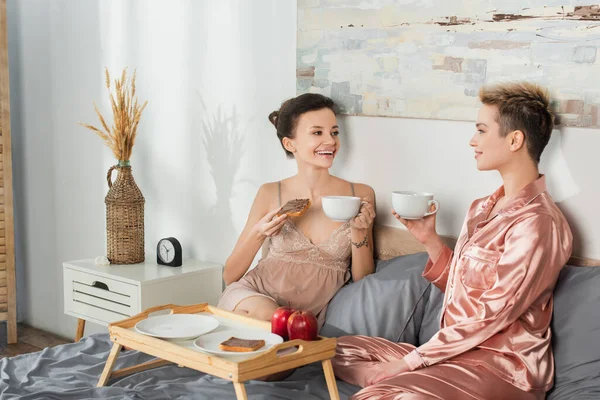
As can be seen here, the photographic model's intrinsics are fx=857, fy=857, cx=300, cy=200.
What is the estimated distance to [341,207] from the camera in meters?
2.84

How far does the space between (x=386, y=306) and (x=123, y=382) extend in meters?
0.87

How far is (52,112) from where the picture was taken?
447 centimetres

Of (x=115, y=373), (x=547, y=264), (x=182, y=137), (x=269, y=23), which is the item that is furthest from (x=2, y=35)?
(x=547, y=264)

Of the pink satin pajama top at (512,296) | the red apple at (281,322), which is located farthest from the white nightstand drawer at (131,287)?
the pink satin pajama top at (512,296)

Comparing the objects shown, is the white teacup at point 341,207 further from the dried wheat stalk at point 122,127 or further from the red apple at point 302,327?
the dried wheat stalk at point 122,127

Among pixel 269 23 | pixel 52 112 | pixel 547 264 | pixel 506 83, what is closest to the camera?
pixel 547 264

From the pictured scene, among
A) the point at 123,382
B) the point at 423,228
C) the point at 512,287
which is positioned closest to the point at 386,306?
the point at 423,228

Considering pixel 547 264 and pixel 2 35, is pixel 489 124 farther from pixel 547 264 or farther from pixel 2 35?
pixel 2 35

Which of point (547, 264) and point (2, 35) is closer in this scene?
point (547, 264)

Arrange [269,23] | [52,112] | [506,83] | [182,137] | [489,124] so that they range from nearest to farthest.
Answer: [489,124] → [506,83] → [269,23] → [182,137] → [52,112]

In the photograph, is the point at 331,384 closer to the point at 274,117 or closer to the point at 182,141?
the point at 274,117

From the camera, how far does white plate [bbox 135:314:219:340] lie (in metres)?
2.47

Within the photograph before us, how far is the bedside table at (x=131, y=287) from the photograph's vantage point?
351cm

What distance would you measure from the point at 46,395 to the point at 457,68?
65.1 inches
